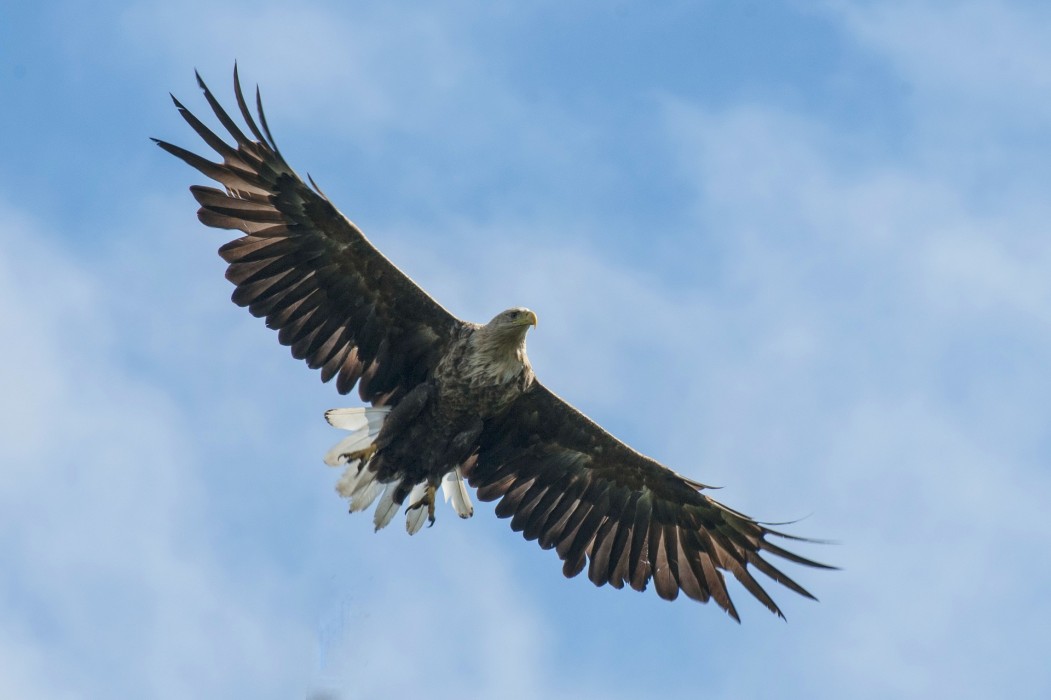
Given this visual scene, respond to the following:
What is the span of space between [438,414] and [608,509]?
6.12ft

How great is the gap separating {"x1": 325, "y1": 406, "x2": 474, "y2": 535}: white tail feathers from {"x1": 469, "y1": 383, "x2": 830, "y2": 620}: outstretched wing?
0.60 meters

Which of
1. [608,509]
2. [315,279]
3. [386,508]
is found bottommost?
[386,508]

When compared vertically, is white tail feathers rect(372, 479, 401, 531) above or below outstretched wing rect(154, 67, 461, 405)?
below

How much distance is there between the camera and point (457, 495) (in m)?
15.0

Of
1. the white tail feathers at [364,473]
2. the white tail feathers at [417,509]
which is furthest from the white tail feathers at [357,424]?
the white tail feathers at [417,509]

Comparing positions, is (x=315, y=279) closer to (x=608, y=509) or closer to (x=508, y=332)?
(x=508, y=332)

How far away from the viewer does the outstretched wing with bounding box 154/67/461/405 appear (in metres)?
14.0

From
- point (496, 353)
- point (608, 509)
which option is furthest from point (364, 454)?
point (608, 509)

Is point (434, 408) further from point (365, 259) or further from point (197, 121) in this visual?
point (197, 121)

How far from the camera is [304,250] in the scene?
14211mm

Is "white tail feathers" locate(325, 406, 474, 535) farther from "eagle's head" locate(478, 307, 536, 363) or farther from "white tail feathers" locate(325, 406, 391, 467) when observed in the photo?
"eagle's head" locate(478, 307, 536, 363)

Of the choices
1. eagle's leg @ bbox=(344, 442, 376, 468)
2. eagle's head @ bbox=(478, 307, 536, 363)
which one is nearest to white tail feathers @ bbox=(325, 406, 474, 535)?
eagle's leg @ bbox=(344, 442, 376, 468)

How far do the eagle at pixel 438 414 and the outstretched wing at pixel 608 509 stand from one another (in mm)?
12

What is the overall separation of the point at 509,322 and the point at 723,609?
314cm
